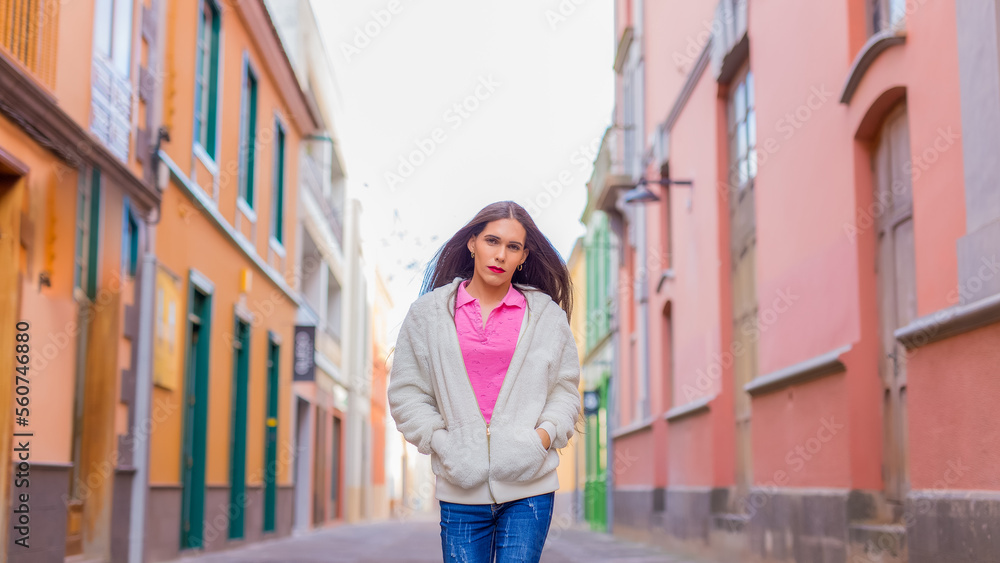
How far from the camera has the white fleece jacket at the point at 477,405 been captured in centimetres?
305

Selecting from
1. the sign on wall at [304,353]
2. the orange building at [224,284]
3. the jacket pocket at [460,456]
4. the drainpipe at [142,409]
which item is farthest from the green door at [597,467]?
the jacket pocket at [460,456]

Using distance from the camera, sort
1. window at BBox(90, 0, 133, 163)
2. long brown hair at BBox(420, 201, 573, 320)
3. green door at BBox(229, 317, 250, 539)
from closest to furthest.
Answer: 1. long brown hair at BBox(420, 201, 573, 320)
2. window at BBox(90, 0, 133, 163)
3. green door at BBox(229, 317, 250, 539)

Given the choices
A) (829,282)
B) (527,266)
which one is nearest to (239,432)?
(829,282)

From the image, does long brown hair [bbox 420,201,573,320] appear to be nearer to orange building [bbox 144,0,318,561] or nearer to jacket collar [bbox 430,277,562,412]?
jacket collar [bbox 430,277,562,412]

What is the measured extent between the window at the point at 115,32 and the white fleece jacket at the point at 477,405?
25.4ft

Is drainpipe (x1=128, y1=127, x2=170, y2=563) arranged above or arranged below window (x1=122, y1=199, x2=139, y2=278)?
below

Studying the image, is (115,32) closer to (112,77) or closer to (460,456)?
(112,77)

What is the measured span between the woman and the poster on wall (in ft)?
28.7

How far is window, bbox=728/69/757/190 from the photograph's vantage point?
12.3 metres

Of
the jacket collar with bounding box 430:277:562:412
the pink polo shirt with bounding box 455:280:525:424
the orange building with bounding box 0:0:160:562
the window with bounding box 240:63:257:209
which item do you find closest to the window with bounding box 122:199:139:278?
the orange building with bounding box 0:0:160:562

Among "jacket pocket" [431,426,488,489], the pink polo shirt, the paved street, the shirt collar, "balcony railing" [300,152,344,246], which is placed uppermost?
"balcony railing" [300,152,344,246]

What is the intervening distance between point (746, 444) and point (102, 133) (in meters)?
7.57

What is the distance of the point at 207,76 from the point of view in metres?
14.8

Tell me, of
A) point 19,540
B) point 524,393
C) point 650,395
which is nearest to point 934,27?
point 524,393
